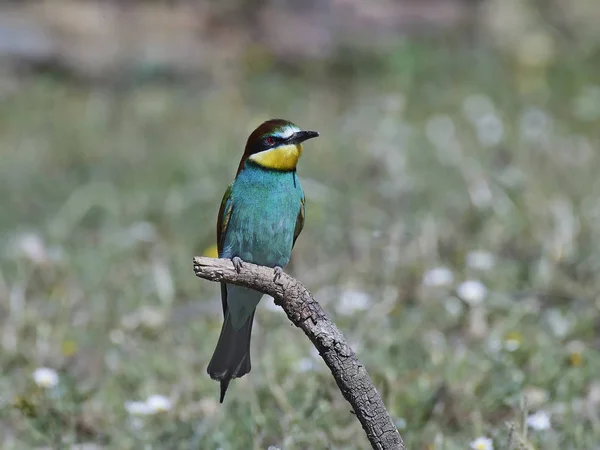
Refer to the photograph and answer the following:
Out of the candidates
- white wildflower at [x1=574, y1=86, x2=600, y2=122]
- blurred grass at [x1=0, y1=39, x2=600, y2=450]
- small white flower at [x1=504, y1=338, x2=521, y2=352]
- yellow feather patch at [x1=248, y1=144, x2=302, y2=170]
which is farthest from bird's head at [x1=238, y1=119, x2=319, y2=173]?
white wildflower at [x1=574, y1=86, x2=600, y2=122]

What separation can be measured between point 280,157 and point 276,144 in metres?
→ 0.04

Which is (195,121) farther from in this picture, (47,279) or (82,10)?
(47,279)

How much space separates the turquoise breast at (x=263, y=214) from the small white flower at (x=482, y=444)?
711 mm

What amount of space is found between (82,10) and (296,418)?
6.11 m

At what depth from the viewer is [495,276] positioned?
4.16 m

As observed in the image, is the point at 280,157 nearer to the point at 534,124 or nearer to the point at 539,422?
the point at 539,422

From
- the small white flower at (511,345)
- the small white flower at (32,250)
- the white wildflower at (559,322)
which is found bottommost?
the small white flower at (511,345)

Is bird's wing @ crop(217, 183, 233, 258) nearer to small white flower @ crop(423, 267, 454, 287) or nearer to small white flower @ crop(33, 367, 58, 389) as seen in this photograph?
small white flower @ crop(33, 367, 58, 389)

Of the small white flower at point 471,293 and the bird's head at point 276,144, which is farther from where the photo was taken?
the small white flower at point 471,293

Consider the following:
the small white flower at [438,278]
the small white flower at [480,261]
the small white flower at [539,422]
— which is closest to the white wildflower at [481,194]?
the small white flower at [480,261]

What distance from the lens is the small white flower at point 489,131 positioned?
584 centimetres

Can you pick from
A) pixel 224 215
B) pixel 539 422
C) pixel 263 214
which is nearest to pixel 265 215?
pixel 263 214

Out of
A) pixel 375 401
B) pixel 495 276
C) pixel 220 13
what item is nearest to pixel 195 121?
pixel 220 13

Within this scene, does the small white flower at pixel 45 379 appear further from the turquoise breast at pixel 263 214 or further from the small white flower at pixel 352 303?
the small white flower at pixel 352 303
